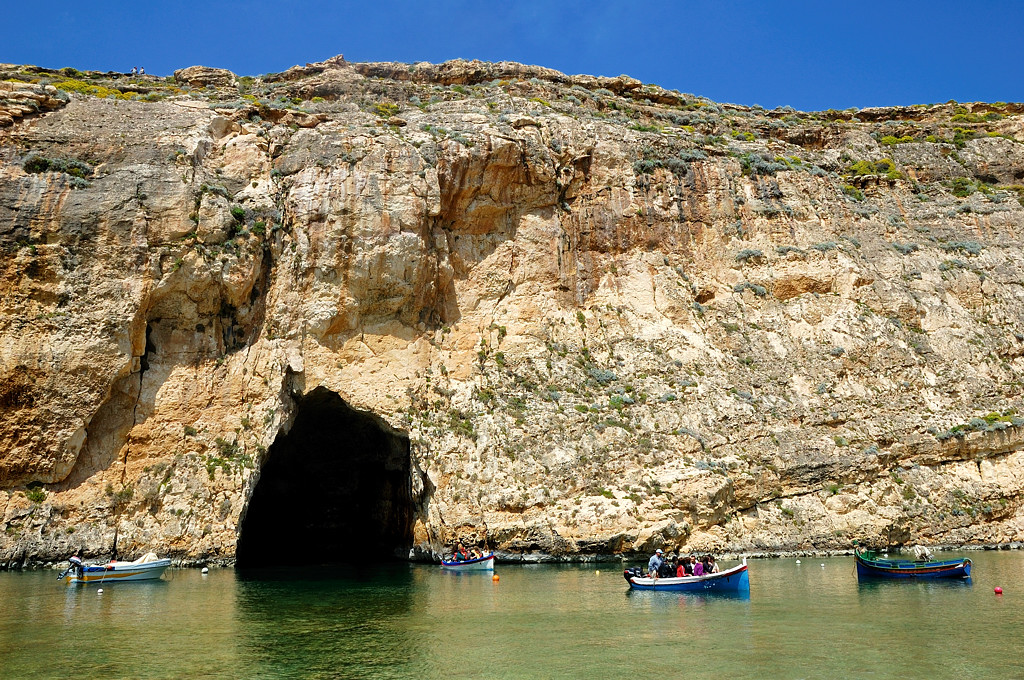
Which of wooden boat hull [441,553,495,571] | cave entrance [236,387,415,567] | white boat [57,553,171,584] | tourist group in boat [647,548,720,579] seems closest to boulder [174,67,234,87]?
cave entrance [236,387,415,567]

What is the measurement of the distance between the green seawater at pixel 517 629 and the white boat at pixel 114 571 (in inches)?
20.7

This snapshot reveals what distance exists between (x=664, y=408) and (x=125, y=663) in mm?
26993

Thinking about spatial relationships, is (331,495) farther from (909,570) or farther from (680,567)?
(909,570)

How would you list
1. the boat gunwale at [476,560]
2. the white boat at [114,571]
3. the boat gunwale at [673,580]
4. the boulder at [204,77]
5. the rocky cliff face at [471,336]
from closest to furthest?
1. the boat gunwale at [673,580]
2. the white boat at [114,571]
3. the boat gunwale at [476,560]
4. the rocky cliff face at [471,336]
5. the boulder at [204,77]

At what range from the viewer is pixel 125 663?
1533cm

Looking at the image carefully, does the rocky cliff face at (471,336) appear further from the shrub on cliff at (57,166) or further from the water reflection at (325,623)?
the water reflection at (325,623)

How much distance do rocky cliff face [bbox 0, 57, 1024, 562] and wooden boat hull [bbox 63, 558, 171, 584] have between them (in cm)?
379

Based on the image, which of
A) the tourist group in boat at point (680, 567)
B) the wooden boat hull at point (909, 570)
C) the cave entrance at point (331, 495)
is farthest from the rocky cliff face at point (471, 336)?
the wooden boat hull at point (909, 570)

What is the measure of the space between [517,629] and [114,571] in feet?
59.8

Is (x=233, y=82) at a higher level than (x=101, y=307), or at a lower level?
higher

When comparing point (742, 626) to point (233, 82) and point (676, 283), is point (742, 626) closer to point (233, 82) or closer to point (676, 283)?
point (676, 283)

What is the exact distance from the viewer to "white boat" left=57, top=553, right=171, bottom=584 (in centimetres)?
2883

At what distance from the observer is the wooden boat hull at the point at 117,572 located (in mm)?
28891

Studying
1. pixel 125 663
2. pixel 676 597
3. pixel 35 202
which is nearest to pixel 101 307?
pixel 35 202
